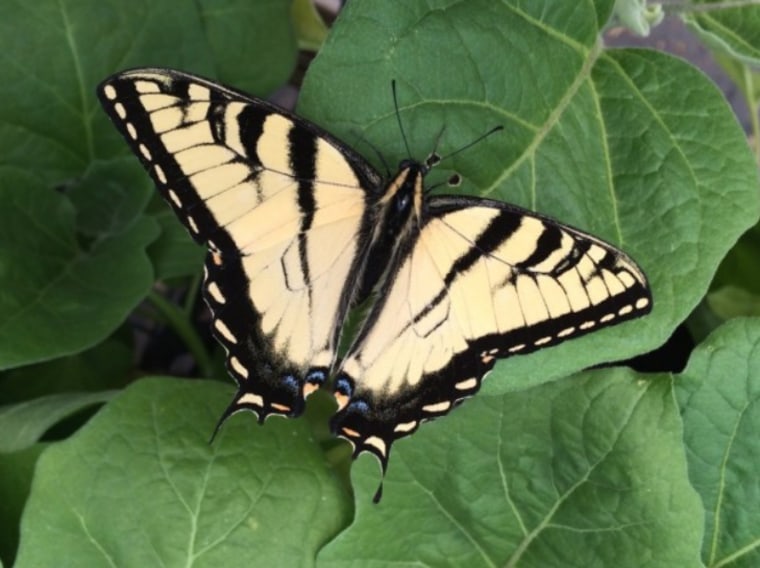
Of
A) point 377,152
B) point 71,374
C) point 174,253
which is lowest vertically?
point 71,374

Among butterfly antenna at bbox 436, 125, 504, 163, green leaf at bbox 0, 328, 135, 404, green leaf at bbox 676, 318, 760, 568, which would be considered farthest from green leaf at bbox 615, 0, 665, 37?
green leaf at bbox 0, 328, 135, 404

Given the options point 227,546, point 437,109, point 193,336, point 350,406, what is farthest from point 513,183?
point 193,336

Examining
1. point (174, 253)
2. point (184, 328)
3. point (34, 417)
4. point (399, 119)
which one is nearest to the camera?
point (399, 119)

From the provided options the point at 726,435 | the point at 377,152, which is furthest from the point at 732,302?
the point at 377,152

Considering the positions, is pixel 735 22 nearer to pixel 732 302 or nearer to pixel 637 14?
pixel 637 14

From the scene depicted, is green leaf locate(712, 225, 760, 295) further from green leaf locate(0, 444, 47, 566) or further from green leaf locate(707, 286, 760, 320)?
green leaf locate(0, 444, 47, 566)

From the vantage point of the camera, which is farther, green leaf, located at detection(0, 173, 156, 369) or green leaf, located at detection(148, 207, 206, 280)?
green leaf, located at detection(148, 207, 206, 280)

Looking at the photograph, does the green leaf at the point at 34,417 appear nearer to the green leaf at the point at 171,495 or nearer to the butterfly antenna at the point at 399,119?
the green leaf at the point at 171,495
